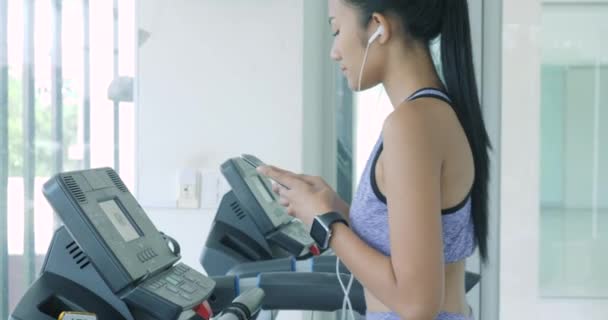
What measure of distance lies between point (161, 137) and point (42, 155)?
0.51 metres

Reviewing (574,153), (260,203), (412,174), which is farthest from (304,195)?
(574,153)

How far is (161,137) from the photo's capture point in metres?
2.65

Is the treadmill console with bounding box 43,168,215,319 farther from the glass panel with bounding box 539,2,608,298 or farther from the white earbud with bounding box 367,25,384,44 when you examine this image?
the glass panel with bounding box 539,2,608,298

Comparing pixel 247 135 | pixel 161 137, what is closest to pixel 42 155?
pixel 161 137

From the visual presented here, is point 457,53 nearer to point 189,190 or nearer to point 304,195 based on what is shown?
point 304,195

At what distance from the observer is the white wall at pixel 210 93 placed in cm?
262

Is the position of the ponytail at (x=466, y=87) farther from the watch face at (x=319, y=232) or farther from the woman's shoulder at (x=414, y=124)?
the watch face at (x=319, y=232)

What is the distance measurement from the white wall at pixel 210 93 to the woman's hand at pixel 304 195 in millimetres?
1442

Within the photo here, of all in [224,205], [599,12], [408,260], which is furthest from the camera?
[599,12]

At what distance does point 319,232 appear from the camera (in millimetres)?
1077

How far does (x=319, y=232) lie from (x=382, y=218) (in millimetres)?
96

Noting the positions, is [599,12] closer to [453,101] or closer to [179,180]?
[179,180]

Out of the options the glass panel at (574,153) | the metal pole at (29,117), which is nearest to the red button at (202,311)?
the metal pole at (29,117)

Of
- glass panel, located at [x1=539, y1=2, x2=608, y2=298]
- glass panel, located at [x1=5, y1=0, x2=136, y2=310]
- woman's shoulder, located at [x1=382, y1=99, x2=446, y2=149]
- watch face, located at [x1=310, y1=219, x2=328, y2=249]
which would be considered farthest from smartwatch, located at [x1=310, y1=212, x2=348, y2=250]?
glass panel, located at [x1=539, y1=2, x2=608, y2=298]
